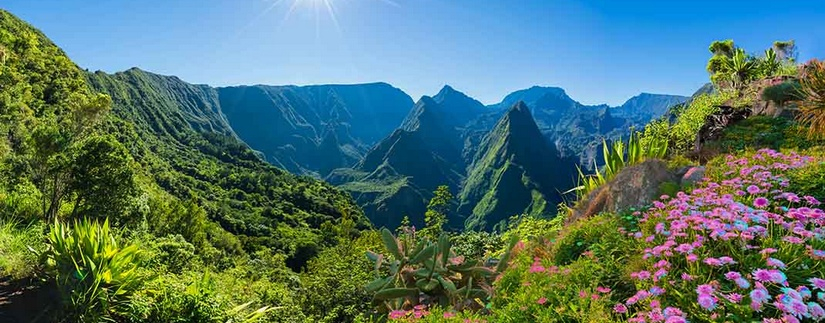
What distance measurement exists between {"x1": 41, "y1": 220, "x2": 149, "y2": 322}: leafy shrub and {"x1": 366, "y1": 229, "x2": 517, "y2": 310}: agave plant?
3.25 metres

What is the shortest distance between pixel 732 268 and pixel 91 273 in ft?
22.9

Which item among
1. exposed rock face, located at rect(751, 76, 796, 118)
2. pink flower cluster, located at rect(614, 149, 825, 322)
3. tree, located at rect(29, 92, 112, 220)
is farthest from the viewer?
tree, located at rect(29, 92, 112, 220)

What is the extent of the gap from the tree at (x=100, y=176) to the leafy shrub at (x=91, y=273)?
8.94m

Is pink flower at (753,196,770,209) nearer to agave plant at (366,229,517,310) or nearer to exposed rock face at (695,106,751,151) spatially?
agave plant at (366,229,517,310)

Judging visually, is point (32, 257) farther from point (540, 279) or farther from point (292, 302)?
point (540, 279)

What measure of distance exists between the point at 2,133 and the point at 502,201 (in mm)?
155115

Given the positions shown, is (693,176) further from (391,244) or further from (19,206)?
A: (19,206)

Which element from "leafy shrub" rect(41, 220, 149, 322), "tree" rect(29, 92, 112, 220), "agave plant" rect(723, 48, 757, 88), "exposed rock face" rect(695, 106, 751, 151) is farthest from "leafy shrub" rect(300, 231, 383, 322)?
"agave plant" rect(723, 48, 757, 88)

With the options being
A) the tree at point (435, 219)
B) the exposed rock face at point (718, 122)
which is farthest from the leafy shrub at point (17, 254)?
the exposed rock face at point (718, 122)

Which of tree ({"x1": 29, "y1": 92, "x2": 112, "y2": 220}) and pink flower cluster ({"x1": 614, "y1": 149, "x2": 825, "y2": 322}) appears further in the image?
tree ({"x1": 29, "y1": 92, "x2": 112, "y2": 220})

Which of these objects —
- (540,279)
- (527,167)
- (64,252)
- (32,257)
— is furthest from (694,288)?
(527,167)

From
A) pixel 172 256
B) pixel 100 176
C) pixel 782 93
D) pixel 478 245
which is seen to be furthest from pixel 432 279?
pixel 100 176

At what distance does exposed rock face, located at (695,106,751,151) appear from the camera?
7977 mm

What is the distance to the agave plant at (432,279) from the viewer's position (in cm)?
485
